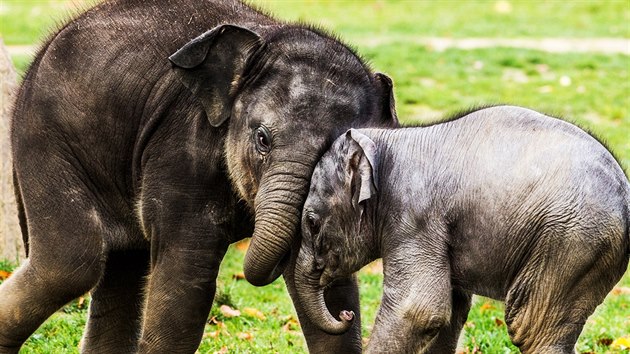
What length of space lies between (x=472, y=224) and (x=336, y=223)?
28.0 inches

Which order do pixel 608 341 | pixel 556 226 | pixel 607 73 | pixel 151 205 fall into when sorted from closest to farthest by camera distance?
pixel 556 226
pixel 151 205
pixel 608 341
pixel 607 73

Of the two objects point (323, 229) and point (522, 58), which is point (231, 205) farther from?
point (522, 58)

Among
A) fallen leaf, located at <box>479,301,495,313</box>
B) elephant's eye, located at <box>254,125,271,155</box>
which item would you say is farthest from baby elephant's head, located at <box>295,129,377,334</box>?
fallen leaf, located at <box>479,301,495,313</box>

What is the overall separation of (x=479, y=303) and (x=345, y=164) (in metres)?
3.16

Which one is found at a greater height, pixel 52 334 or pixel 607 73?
pixel 52 334

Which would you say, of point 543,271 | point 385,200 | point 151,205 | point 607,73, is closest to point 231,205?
point 151,205

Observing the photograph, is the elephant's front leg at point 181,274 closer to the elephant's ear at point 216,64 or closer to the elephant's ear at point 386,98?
the elephant's ear at point 216,64

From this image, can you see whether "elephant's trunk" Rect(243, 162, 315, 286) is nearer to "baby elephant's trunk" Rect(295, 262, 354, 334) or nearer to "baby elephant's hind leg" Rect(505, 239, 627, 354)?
"baby elephant's trunk" Rect(295, 262, 354, 334)

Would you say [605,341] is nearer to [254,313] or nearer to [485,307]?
[485,307]

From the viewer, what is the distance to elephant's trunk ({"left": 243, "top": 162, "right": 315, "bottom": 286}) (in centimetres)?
599

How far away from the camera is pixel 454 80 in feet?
50.6

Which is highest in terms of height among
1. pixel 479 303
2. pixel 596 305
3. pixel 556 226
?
pixel 556 226

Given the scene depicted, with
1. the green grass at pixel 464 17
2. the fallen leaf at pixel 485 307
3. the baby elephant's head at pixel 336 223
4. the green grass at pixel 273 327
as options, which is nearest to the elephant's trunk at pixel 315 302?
the baby elephant's head at pixel 336 223

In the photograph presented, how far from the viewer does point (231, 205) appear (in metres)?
6.39
